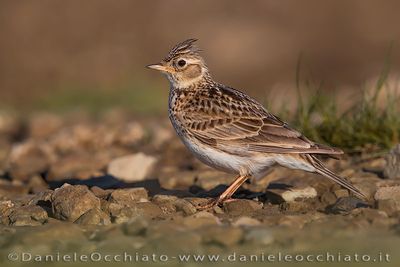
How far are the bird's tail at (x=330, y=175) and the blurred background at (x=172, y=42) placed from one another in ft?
28.4

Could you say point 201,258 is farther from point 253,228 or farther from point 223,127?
point 223,127

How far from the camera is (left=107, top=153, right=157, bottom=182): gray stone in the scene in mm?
8773

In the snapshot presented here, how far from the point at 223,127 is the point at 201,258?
2518 mm

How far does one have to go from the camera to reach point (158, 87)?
15.8 metres

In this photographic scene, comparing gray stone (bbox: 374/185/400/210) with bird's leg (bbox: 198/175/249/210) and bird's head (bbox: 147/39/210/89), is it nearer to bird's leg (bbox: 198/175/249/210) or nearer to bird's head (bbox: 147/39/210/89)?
bird's leg (bbox: 198/175/249/210)

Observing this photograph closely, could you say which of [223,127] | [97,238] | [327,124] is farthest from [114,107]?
[97,238]

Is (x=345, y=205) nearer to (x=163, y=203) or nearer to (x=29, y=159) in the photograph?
(x=163, y=203)

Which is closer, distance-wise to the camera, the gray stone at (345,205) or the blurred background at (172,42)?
the gray stone at (345,205)

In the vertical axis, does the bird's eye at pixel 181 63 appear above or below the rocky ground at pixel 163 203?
above

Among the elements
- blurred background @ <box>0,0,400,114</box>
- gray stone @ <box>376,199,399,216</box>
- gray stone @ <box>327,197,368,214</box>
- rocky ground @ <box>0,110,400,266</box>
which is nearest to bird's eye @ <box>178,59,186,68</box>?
rocky ground @ <box>0,110,400,266</box>

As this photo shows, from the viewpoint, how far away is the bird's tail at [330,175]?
22.5 ft

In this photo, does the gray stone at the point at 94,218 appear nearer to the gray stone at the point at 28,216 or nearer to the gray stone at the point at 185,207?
the gray stone at the point at 28,216

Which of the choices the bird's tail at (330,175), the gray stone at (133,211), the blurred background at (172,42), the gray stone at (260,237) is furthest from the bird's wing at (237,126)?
the blurred background at (172,42)

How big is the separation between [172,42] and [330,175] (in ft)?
42.1
